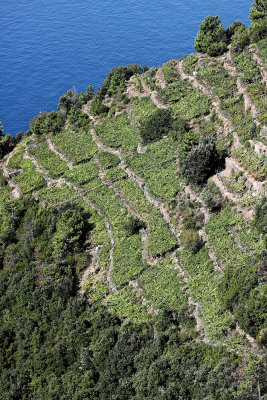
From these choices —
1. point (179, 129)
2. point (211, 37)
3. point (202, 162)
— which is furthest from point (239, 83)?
point (202, 162)

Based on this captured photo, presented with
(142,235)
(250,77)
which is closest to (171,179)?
(142,235)

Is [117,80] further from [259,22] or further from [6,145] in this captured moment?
[259,22]

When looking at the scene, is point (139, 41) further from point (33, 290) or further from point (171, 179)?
point (33, 290)

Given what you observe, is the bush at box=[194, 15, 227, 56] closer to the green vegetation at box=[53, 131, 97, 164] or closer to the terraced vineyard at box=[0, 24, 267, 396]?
the terraced vineyard at box=[0, 24, 267, 396]

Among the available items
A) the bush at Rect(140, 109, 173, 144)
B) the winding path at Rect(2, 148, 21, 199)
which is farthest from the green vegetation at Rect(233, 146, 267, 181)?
the winding path at Rect(2, 148, 21, 199)

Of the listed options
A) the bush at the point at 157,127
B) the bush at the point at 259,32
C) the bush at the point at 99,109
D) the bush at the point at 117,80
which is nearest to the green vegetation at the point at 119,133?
the bush at the point at 157,127

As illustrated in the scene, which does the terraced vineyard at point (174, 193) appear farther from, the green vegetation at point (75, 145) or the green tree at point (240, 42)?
the green tree at point (240, 42)
